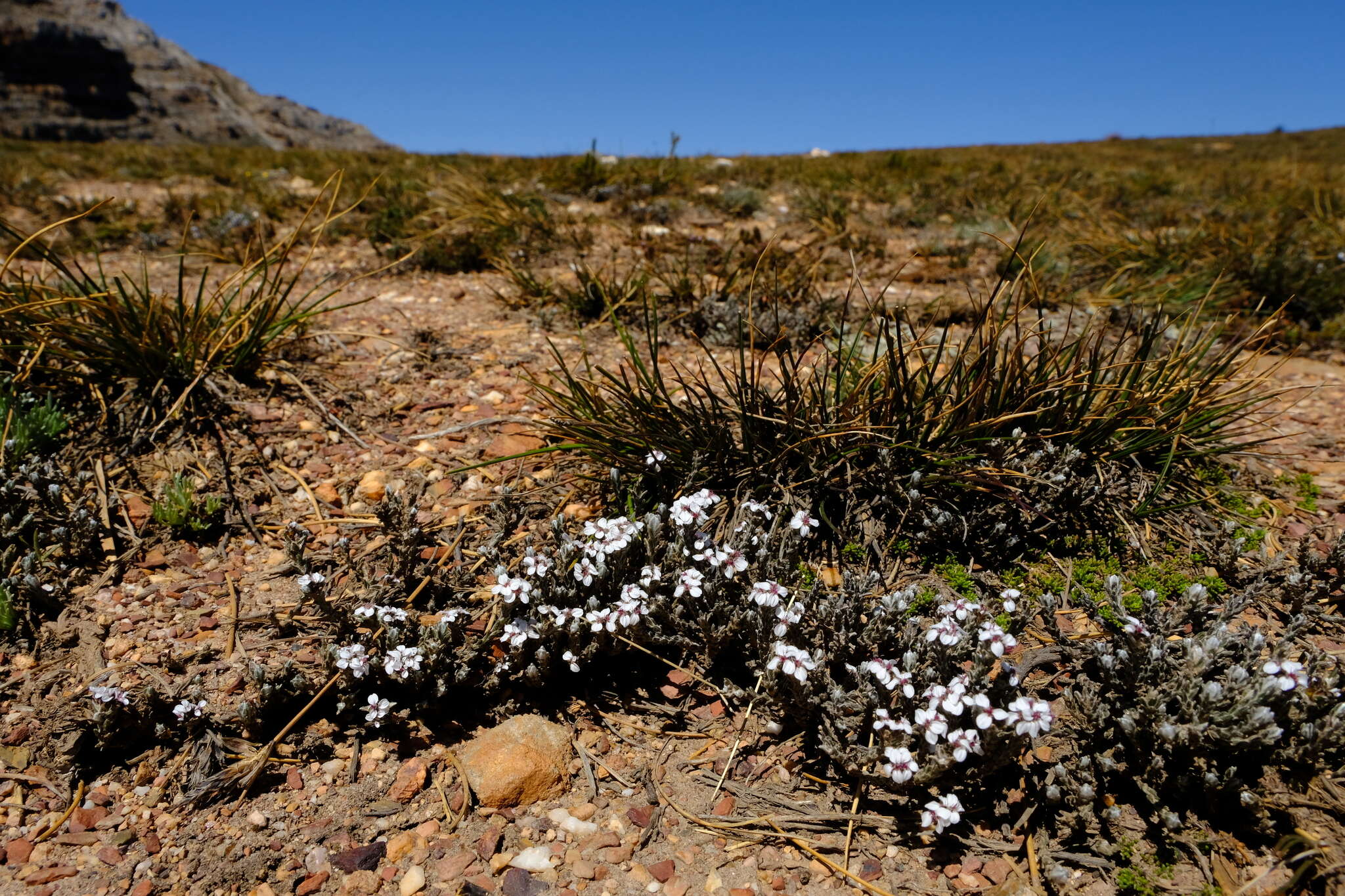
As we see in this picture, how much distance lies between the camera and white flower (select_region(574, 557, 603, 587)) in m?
2.94

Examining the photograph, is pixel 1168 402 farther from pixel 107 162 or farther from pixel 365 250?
pixel 107 162

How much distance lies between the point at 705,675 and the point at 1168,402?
8.45 feet

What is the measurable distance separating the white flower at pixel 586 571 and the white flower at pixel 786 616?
0.68m

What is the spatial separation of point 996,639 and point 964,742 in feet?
1.13

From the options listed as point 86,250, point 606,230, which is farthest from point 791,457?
point 86,250

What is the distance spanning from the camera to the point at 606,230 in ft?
25.5

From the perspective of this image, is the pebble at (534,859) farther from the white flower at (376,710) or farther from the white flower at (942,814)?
the white flower at (942,814)

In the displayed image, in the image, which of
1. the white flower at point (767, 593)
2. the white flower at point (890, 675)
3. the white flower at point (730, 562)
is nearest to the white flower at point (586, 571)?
the white flower at point (730, 562)

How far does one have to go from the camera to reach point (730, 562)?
2.95 m

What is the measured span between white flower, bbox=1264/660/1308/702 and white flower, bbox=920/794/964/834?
0.97m

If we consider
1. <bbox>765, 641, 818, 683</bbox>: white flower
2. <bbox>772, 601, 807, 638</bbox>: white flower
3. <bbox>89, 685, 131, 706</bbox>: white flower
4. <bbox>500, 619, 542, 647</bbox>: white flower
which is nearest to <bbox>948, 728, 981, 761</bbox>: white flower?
<bbox>765, 641, 818, 683</bbox>: white flower

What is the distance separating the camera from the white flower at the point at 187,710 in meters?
2.61

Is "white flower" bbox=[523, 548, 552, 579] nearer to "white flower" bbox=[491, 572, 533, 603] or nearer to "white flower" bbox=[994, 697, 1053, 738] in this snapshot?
"white flower" bbox=[491, 572, 533, 603]

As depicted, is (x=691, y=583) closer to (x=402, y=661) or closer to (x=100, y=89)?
(x=402, y=661)
